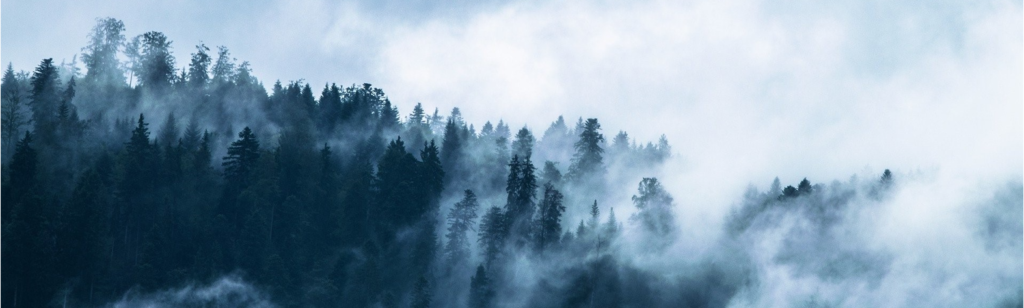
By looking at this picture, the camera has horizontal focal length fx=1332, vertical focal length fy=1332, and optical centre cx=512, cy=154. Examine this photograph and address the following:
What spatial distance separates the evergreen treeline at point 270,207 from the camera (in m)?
117

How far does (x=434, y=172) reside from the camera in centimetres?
13950

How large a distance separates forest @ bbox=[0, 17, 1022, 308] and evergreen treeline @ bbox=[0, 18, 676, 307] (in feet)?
0.62

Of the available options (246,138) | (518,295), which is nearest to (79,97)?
(246,138)

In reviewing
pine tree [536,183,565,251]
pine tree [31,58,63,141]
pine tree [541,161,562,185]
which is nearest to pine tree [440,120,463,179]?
pine tree [541,161,562,185]

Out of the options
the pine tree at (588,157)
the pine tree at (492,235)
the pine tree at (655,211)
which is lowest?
the pine tree at (492,235)

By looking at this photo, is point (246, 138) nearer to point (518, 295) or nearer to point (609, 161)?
point (518, 295)

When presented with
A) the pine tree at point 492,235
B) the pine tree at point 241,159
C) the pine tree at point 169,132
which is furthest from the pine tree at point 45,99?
the pine tree at point 492,235

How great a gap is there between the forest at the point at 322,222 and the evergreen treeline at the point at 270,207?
190 millimetres

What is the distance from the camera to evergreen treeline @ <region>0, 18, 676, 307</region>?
384 ft

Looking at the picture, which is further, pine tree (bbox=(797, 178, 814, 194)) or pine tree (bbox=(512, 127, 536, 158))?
pine tree (bbox=(512, 127, 536, 158))

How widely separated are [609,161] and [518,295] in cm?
5042

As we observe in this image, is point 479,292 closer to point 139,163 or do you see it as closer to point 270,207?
point 270,207

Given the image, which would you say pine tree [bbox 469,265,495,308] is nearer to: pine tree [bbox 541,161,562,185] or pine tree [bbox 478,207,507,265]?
pine tree [bbox 478,207,507,265]

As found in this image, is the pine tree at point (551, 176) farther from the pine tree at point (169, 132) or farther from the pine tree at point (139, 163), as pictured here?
the pine tree at point (139, 163)
